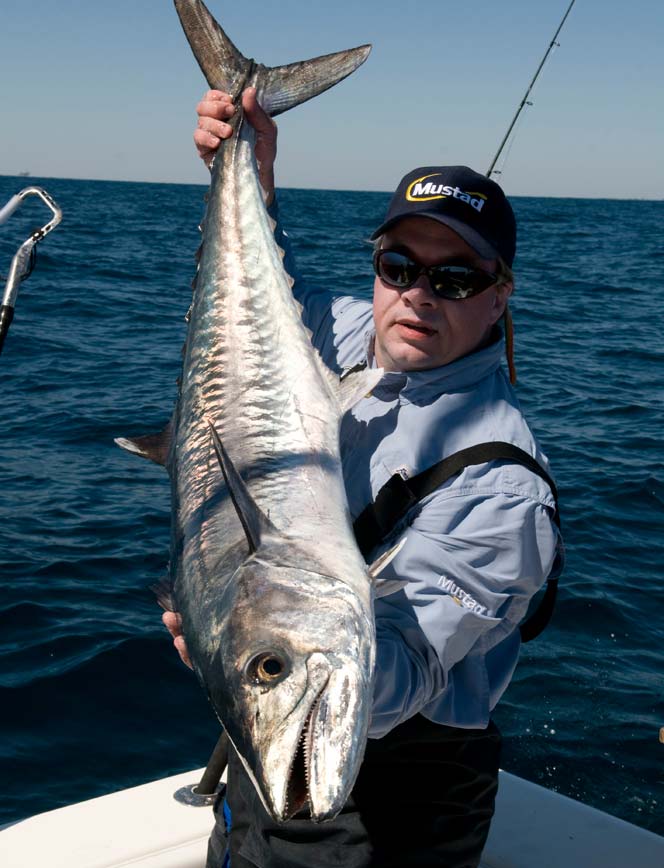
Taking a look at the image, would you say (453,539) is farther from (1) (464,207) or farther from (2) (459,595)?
(1) (464,207)

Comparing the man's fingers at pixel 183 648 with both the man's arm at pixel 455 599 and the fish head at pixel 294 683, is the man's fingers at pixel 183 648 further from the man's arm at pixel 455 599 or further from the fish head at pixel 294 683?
the man's arm at pixel 455 599

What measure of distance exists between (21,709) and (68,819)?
1.74 metres

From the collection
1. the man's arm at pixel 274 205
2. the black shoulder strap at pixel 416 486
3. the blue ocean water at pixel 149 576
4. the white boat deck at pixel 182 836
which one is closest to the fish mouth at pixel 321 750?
the black shoulder strap at pixel 416 486

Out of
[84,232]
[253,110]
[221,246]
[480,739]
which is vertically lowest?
[84,232]

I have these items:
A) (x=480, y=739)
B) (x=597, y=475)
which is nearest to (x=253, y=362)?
(x=480, y=739)

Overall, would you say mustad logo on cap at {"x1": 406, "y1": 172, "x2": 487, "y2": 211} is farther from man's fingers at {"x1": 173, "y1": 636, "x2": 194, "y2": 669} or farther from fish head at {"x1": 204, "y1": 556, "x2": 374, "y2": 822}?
man's fingers at {"x1": 173, "y1": 636, "x2": 194, "y2": 669}

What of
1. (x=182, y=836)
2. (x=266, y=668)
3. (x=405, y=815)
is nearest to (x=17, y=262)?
(x=182, y=836)

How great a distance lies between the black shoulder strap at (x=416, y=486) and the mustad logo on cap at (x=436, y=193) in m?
0.59

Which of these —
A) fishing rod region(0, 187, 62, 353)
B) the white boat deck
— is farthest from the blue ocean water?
fishing rod region(0, 187, 62, 353)

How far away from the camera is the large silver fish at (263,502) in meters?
1.47

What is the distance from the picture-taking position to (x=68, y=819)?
2820 millimetres

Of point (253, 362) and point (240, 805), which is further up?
point (253, 362)

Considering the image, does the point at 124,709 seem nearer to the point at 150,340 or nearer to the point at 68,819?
the point at 68,819

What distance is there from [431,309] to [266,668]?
974 mm
